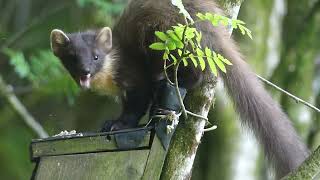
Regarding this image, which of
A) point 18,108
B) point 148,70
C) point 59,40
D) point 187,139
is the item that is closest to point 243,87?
point 148,70

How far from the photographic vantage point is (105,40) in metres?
6.55

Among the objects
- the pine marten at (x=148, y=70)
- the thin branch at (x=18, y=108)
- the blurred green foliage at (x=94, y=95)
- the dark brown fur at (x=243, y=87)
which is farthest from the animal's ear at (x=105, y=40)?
the thin branch at (x=18, y=108)

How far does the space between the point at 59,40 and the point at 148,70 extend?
0.70 m

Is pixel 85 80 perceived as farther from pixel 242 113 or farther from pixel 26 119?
pixel 26 119

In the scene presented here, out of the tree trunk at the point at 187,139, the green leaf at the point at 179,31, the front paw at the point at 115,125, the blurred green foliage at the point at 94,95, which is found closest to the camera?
the green leaf at the point at 179,31

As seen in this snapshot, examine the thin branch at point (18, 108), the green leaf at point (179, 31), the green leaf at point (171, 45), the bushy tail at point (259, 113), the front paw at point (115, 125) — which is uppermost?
the green leaf at point (179, 31)

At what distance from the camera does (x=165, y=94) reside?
5770mm

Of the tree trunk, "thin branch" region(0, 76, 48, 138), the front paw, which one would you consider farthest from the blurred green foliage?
the tree trunk

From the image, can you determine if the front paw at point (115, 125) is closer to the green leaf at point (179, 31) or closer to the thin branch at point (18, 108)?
the green leaf at point (179, 31)

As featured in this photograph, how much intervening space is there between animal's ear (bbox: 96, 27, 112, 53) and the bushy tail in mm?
948

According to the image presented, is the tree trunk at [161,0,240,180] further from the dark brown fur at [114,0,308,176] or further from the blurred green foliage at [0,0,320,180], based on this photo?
the blurred green foliage at [0,0,320,180]

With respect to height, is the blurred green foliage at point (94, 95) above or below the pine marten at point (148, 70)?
below

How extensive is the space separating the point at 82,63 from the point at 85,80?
0.13m

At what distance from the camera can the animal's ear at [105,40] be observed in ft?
21.2
